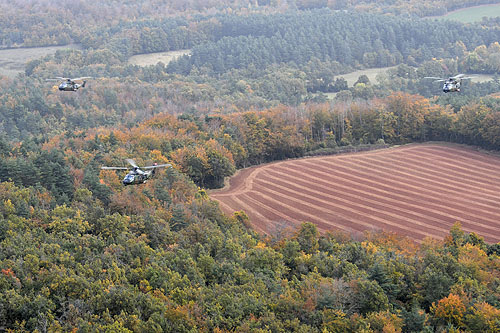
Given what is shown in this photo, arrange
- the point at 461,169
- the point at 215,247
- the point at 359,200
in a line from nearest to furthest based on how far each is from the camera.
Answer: the point at 215,247 < the point at 359,200 < the point at 461,169

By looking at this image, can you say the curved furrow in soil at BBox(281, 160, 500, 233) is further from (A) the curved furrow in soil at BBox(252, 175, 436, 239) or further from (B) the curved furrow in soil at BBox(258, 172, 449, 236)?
(A) the curved furrow in soil at BBox(252, 175, 436, 239)

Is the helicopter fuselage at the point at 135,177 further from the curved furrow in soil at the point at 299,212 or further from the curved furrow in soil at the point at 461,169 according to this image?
the curved furrow in soil at the point at 461,169

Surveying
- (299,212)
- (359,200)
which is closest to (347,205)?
(359,200)

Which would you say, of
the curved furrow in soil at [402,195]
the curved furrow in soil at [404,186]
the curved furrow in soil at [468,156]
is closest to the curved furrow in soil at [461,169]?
the curved furrow in soil at [468,156]

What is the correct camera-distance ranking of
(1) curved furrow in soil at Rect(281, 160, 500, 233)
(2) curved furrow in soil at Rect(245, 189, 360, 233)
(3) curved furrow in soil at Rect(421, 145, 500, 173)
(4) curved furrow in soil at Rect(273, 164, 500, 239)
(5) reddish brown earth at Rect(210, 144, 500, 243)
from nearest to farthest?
(4) curved furrow in soil at Rect(273, 164, 500, 239) < (2) curved furrow in soil at Rect(245, 189, 360, 233) < (5) reddish brown earth at Rect(210, 144, 500, 243) < (1) curved furrow in soil at Rect(281, 160, 500, 233) < (3) curved furrow in soil at Rect(421, 145, 500, 173)

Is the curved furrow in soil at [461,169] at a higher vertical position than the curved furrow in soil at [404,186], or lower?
higher

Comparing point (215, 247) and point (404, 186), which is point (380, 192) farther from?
point (215, 247)

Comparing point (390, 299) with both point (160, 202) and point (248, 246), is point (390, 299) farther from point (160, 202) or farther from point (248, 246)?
point (160, 202)

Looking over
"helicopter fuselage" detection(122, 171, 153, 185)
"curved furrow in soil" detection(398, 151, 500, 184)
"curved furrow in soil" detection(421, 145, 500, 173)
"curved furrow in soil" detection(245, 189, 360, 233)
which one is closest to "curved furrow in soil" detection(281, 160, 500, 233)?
"curved furrow in soil" detection(398, 151, 500, 184)
